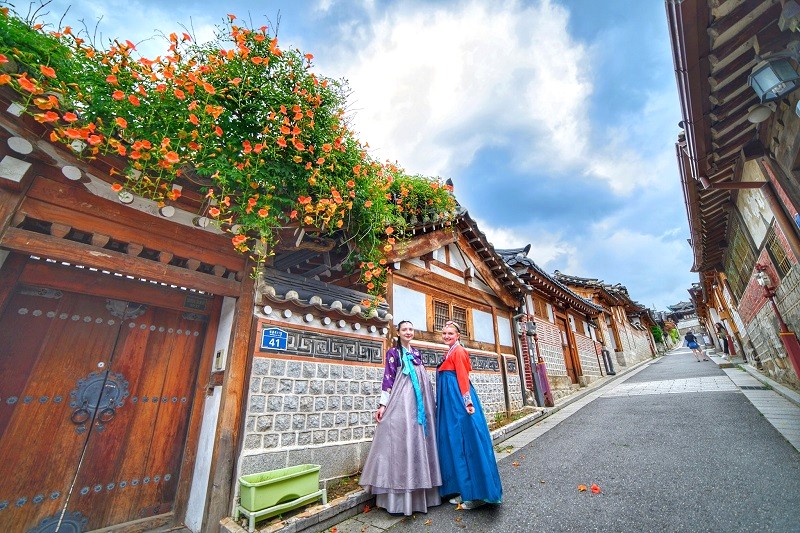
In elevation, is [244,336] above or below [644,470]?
above

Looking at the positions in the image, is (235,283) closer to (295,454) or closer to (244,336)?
(244,336)

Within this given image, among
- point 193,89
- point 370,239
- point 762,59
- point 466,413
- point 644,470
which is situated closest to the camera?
point 193,89

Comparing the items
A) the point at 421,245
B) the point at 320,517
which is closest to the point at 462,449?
the point at 320,517

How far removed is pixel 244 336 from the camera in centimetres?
411

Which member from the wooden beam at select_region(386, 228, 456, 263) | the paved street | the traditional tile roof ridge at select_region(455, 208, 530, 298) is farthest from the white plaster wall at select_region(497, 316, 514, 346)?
the wooden beam at select_region(386, 228, 456, 263)

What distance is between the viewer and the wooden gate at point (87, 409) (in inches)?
119

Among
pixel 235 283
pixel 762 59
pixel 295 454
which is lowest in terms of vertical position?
pixel 295 454

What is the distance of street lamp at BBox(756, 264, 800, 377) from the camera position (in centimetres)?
654

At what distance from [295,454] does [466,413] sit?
2.25 metres

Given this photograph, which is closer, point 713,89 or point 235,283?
point 713,89

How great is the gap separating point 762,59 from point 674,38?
956 mm

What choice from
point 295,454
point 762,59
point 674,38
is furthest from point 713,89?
point 295,454

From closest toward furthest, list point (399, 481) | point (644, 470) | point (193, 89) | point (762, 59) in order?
1. point (193, 89)
2. point (762, 59)
3. point (399, 481)
4. point (644, 470)

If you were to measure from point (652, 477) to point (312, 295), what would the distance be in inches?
204
